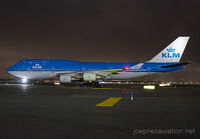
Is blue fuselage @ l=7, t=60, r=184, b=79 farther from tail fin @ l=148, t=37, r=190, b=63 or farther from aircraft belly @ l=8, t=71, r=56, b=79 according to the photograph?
tail fin @ l=148, t=37, r=190, b=63

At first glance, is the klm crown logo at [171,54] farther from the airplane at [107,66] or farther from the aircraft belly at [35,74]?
the aircraft belly at [35,74]

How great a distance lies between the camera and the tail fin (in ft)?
131

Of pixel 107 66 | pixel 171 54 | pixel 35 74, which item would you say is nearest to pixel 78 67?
pixel 107 66

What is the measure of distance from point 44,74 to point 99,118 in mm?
32785

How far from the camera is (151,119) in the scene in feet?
31.3

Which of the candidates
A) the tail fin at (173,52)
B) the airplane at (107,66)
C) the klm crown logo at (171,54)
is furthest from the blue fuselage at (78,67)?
the klm crown logo at (171,54)

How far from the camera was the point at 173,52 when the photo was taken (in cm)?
4038

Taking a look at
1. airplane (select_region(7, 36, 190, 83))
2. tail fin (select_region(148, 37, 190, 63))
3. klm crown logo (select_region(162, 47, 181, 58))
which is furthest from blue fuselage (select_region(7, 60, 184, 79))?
klm crown logo (select_region(162, 47, 181, 58))

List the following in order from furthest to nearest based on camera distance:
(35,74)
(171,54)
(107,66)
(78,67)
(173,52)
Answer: (35,74) → (171,54) → (173,52) → (78,67) → (107,66)

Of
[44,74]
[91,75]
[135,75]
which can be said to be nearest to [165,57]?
[135,75]

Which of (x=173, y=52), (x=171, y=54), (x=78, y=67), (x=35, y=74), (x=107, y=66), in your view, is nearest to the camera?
(x=107, y=66)

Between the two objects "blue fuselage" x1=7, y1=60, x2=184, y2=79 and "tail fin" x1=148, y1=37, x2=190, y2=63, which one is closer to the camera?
"blue fuselage" x1=7, y1=60, x2=184, y2=79

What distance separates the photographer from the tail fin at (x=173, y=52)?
3991 cm

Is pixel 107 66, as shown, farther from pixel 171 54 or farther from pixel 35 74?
pixel 35 74
